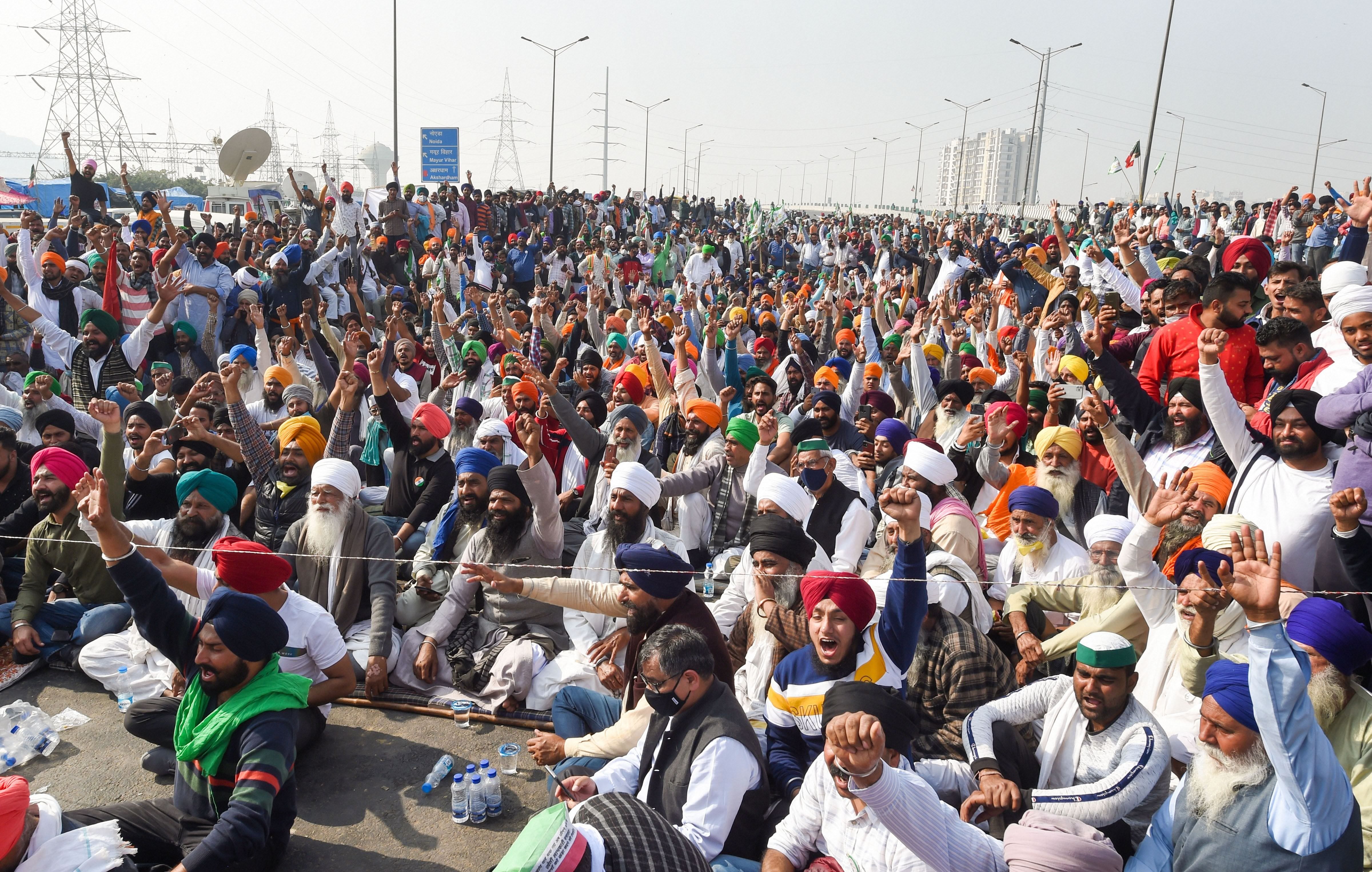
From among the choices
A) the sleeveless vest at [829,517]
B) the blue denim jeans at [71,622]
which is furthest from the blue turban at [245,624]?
the sleeveless vest at [829,517]

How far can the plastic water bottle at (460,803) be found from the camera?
3.96 meters

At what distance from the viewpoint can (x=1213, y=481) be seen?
4.68 m

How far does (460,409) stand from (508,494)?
2.02m

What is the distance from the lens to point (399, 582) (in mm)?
5676

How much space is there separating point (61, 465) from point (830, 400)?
15.5ft

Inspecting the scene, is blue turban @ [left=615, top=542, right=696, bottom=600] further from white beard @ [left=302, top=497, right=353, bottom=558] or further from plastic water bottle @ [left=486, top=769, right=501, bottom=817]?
white beard @ [left=302, top=497, right=353, bottom=558]

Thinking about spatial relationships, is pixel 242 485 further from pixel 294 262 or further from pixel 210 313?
pixel 294 262

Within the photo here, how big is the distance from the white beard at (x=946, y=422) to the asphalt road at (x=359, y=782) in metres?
3.85

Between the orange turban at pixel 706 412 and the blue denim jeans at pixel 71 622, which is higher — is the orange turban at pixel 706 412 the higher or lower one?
the higher one

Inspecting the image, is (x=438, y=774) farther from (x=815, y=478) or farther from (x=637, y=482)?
(x=815, y=478)

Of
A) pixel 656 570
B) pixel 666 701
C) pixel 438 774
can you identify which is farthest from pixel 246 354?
pixel 666 701

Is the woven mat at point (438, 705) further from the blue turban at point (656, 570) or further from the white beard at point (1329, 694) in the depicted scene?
the white beard at point (1329, 694)

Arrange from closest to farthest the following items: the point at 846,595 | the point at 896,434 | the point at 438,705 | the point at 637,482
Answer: the point at 846,595, the point at 438,705, the point at 637,482, the point at 896,434

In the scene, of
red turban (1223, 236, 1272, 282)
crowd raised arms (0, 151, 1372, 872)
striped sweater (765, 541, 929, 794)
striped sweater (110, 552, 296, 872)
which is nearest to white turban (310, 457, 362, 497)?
crowd raised arms (0, 151, 1372, 872)
